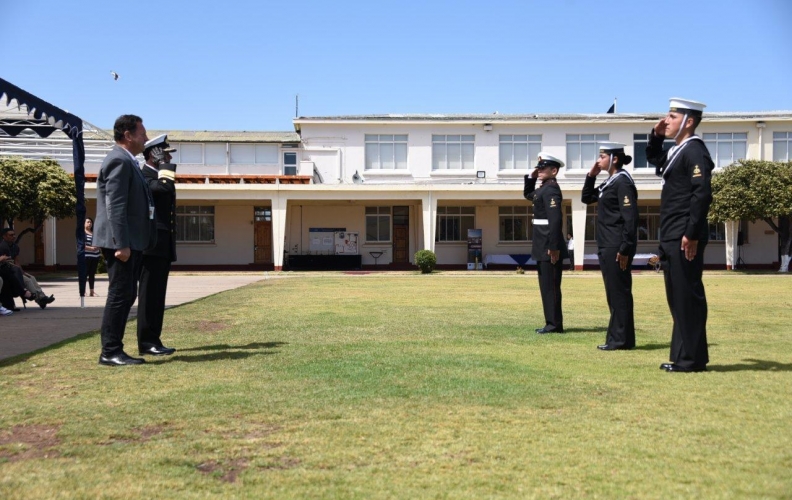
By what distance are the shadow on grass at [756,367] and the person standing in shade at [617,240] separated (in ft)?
3.88

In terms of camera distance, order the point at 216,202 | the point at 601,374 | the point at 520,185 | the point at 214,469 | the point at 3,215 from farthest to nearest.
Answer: the point at 216,202
the point at 520,185
the point at 3,215
the point at 601,374
the point at 214,469

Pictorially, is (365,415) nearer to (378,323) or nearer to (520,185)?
(378,323)

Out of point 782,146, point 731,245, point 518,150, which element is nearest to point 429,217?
point 518,150

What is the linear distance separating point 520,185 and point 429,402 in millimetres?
31690

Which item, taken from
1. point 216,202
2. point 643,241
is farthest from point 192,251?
point 643,241

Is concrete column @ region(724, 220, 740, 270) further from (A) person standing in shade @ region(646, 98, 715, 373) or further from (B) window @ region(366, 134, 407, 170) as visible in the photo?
(A) person standing in shade @ region(646, 98, 715, 373)

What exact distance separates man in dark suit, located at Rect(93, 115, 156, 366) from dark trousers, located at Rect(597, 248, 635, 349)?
15.4 feet

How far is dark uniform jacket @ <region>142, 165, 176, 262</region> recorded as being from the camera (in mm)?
7668

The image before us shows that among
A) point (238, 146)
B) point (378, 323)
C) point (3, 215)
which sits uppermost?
point (238, 146)

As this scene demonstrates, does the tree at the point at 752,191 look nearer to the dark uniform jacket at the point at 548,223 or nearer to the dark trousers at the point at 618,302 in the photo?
the dark uniform jacket at the point at 548,223

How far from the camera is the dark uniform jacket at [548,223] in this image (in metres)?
9.07

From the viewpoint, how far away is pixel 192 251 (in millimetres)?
40219

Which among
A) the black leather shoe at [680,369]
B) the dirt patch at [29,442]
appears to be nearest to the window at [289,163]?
the black leather shoe at [680,369]

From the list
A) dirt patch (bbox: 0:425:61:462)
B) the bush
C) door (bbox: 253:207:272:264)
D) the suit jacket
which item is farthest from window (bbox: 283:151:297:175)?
dirt patch (bbox: 0:425:61:462)
